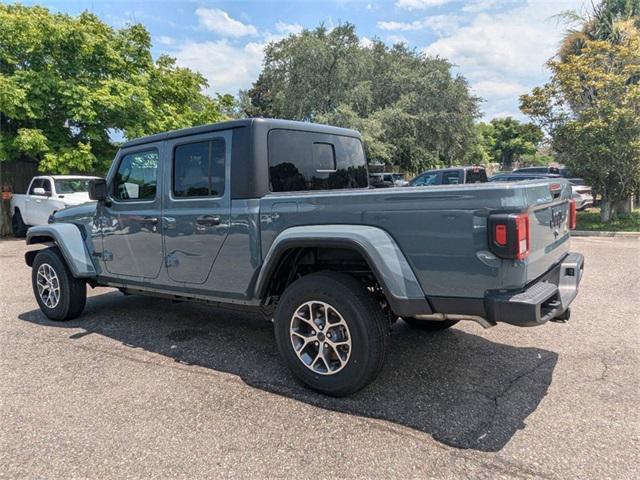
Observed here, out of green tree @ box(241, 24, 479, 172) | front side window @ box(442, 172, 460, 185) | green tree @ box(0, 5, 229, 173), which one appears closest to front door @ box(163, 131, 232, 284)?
green tree @ box(0, 5, 229, 173)

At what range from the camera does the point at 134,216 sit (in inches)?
176

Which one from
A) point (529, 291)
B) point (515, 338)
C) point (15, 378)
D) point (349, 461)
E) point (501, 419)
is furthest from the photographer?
point (515, 338)

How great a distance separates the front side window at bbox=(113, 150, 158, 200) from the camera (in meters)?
4.38

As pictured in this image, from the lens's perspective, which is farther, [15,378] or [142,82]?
[142,82]

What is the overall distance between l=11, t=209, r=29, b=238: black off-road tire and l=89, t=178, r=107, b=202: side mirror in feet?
33.9

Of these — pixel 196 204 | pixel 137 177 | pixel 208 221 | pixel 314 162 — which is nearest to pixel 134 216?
pixel 137 177

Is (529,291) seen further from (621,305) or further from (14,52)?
(14,52)

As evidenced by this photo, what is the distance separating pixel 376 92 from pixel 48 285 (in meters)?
27.1

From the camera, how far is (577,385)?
3.41m

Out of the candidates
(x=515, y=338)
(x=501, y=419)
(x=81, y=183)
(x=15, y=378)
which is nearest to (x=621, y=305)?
(x=515, y=338)

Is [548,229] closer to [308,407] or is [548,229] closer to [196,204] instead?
[308,407]

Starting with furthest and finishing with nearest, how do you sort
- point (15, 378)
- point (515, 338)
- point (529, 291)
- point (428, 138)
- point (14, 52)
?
point (428, 138), point (14, 52), point (515, 338), point (15, 378), point (529, 291)

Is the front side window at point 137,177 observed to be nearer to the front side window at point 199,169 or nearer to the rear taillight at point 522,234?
the front side window at point 199,169

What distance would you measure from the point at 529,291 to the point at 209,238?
96.5 inches
